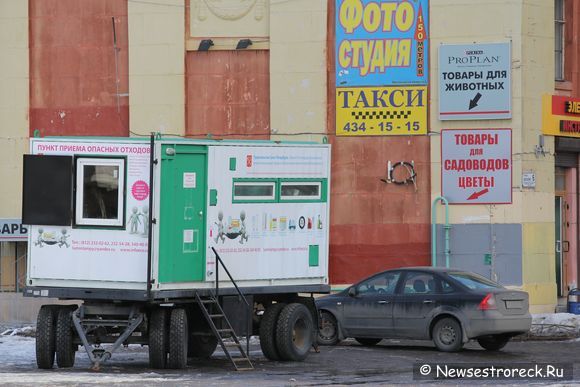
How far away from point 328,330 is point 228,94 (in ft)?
→ 29.0

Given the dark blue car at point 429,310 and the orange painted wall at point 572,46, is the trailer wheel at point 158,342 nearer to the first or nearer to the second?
the dark blue car at point 429,310

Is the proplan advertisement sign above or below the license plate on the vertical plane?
A: above

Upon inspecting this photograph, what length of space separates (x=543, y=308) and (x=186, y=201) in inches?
537

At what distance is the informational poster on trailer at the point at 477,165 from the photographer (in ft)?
92.3

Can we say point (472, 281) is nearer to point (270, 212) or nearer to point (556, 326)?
point (270, 212)

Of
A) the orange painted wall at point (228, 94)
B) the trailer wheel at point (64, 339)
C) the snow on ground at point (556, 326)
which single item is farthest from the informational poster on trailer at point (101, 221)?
the orange painted wall at point (228, 94)

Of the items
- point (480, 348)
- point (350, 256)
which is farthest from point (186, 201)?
point (350, 256)

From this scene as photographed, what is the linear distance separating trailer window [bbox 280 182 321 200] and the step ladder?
85.1 inches

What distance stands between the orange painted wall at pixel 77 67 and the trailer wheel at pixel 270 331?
11781 millimetres

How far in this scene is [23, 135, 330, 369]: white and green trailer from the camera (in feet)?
56.3

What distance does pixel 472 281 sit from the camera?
69.2 feet

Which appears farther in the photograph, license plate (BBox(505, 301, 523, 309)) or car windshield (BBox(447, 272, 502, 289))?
car windshield (BBox(447, 272, 502, 289))

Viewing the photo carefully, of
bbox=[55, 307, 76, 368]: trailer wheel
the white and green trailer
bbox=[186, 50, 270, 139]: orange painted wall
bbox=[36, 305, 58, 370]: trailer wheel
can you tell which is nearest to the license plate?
the white and green trailer

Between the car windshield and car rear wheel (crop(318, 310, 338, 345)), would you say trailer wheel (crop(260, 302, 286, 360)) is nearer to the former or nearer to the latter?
car rear wheel (crop(318, 310, 338, 345))
